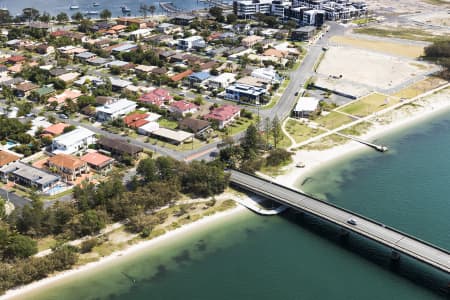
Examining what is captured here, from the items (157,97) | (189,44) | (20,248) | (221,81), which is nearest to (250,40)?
(189,44)

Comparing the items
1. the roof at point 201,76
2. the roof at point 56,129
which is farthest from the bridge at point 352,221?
the roof at point 201,76

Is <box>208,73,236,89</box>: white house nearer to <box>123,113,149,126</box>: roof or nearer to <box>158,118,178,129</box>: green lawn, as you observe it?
<box>158,118,178,129</box>: green lawn

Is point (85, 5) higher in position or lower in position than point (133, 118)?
higher

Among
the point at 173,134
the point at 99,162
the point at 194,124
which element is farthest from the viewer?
the point at 194,124

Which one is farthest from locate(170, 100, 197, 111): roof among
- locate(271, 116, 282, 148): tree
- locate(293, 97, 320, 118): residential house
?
locate(293, 97, 320, 118): residential house

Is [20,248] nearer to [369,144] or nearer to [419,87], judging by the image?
[369,144]

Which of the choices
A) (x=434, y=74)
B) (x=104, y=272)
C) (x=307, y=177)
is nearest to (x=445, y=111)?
(x=434, y=74)
